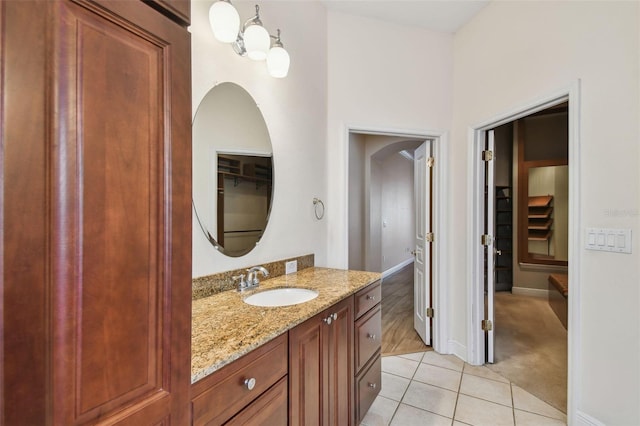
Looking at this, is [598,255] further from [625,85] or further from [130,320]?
[130,320]

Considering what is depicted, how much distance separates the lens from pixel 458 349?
8.94 ft

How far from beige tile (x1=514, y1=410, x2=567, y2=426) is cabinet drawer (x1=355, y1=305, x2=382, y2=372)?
95 cm

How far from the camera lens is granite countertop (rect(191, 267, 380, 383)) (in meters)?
0.90

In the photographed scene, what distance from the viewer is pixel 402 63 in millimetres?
2697

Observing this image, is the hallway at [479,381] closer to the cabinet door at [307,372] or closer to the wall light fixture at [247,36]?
the cabinet door at [307,372]

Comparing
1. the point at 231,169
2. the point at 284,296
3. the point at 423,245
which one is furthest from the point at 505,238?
the point at 231,169

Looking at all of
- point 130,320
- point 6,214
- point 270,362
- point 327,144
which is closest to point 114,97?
point 6,214

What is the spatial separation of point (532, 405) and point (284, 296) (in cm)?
184

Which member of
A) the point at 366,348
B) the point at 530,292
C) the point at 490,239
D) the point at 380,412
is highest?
the point at 490,239

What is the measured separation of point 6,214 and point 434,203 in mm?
2823

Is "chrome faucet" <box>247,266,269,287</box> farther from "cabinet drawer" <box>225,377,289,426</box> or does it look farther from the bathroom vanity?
"cabinet drawer" <box>225,377,289,426</box>

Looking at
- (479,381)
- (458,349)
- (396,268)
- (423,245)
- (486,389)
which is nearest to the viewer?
(486,389)

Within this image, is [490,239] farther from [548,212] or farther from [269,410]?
[548,212]

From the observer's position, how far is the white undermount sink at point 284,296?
164 centimetres
